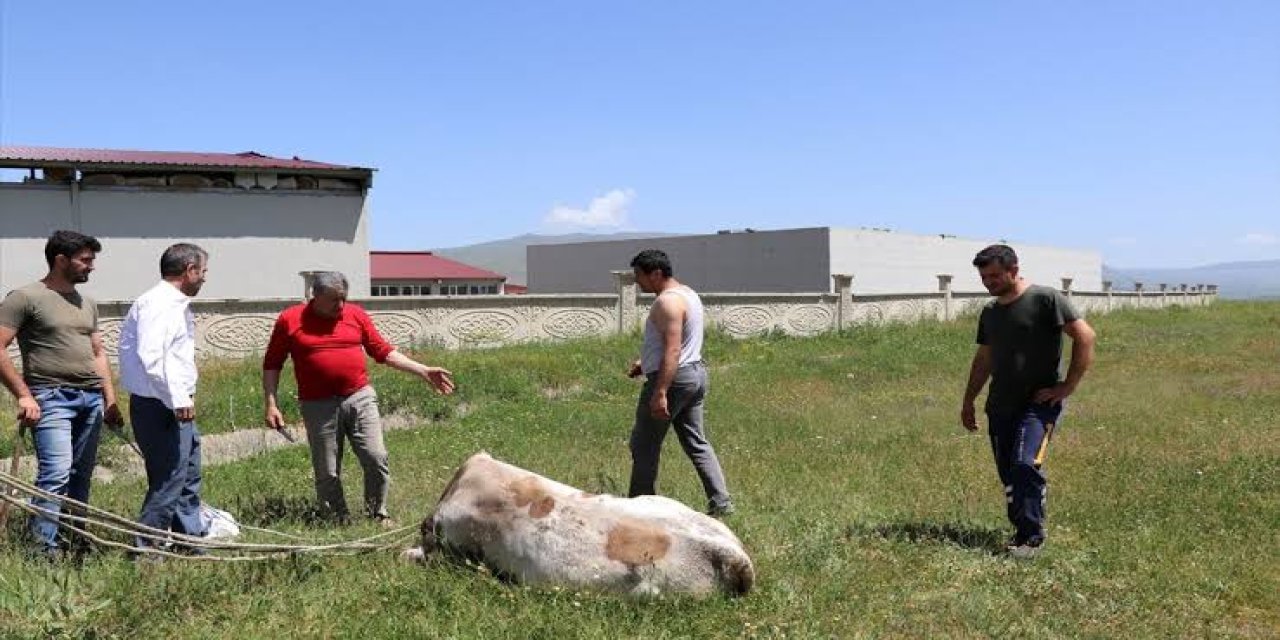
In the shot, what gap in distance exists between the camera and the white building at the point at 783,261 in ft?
108

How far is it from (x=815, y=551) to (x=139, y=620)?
3.18 meters

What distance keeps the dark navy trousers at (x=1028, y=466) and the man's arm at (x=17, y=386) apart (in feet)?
16.5

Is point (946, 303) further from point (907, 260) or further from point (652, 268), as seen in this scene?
point (652, 268)

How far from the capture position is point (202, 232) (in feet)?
68.0

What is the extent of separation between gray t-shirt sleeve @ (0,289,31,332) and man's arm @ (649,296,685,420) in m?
3.23

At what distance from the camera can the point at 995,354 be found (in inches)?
205

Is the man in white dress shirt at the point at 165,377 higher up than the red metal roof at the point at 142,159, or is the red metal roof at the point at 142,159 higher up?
the red metal roof at the point at 142,159

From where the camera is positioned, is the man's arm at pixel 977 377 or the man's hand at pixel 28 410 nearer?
the man's hand at pixel 28 410

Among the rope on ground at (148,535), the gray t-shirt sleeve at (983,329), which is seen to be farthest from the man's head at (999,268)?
the rope on ground at (148,535)

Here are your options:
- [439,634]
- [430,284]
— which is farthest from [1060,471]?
[430,284]

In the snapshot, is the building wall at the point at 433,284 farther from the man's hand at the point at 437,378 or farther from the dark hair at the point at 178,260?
the dark hair at the point at 178,260

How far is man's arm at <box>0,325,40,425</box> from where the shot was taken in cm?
449

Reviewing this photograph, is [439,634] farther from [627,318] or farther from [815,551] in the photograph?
[627,318]

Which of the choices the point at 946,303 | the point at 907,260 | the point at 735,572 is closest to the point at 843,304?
the point at 946,303
